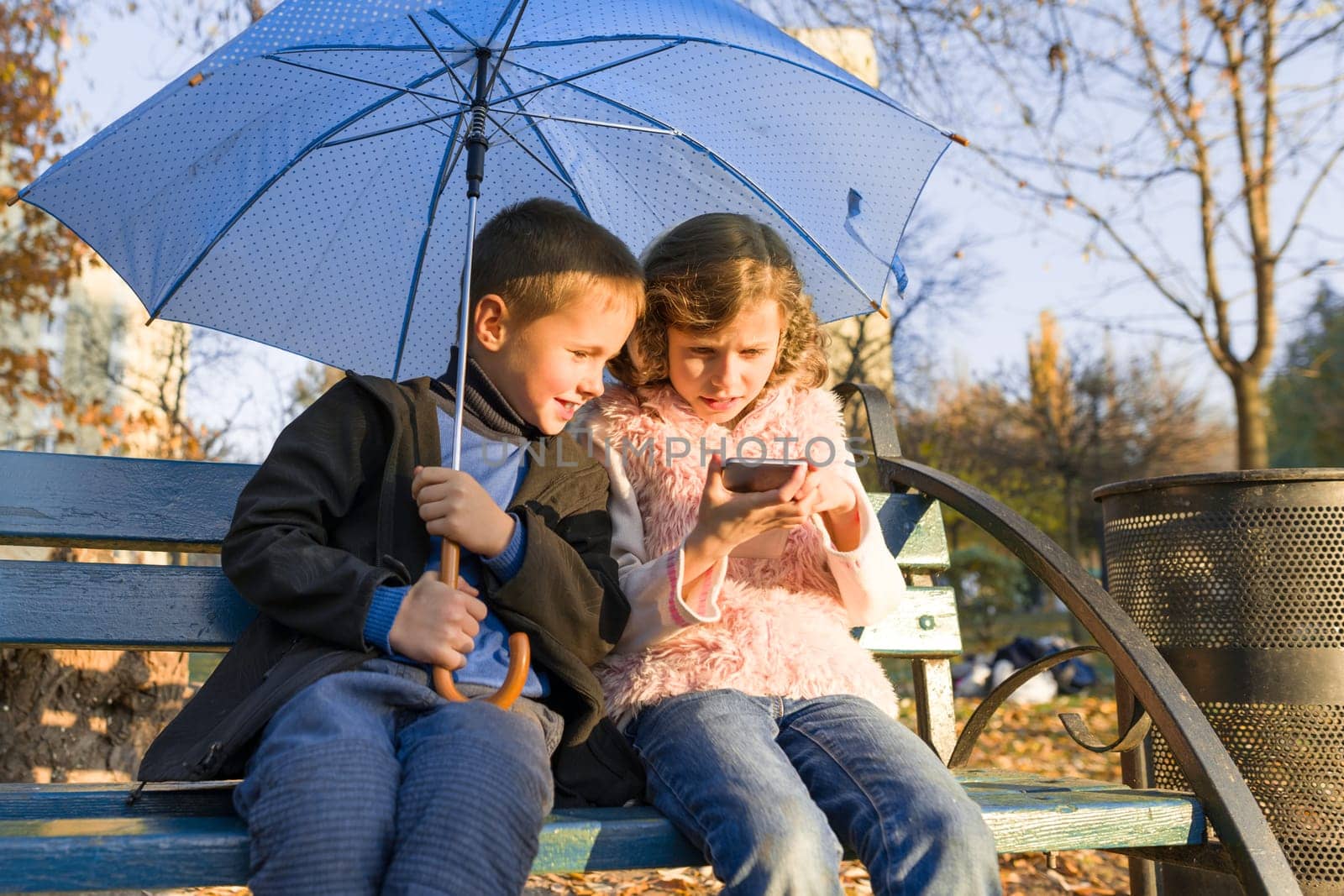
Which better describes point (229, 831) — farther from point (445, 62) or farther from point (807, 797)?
point (445, 62)

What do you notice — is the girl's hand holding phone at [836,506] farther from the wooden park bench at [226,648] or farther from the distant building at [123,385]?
the distant building at [123,385]

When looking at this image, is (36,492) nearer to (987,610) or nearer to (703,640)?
(703,640)

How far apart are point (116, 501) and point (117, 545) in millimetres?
92

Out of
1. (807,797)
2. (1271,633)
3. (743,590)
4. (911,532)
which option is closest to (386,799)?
(807,797)

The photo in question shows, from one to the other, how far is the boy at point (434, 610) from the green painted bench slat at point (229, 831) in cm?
6

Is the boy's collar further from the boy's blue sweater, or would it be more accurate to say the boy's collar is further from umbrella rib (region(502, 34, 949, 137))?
umbrella rib (region(502, 34, 949, 137))

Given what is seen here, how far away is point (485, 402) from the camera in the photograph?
7.20 feet

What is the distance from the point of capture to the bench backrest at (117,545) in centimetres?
225

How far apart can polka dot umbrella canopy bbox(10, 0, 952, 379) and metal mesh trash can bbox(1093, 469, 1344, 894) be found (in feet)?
3.09

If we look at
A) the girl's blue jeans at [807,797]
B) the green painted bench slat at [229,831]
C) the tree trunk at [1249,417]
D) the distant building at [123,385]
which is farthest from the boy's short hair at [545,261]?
the tree trunk at [1249,417]

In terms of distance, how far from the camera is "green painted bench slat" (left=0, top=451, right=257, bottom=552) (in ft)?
7.58

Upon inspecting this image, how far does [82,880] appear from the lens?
1.44m

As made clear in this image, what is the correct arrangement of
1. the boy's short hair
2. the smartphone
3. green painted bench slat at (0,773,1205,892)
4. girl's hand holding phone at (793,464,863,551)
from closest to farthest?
green painted bench slat at (0,773,1205,892), the smartphone, girl's hand holding phone at (793,464,863,551), the boy's short hair

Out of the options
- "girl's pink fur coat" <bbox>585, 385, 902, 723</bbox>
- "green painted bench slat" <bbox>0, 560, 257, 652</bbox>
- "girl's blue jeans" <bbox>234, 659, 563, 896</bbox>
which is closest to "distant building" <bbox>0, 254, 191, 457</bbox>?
"green painted bench slat" <bbox>0, 560, 257, 652</bbox>
